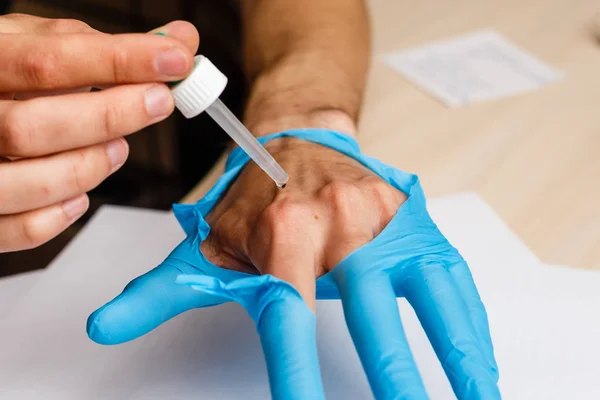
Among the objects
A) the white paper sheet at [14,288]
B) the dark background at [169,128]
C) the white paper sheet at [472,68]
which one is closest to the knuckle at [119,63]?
the white paper sheet at [14,288]

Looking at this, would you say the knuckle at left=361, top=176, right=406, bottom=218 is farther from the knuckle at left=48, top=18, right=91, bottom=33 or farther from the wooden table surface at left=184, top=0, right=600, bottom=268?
the knuckle at left=48, top=18, right=91, bottom=33

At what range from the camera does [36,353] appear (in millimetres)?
670

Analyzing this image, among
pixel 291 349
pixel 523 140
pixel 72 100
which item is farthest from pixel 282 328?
pixel 523 140

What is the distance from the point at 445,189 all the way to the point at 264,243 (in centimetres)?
35

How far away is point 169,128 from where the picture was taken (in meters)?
1.39

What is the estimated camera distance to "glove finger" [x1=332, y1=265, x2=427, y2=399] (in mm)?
461

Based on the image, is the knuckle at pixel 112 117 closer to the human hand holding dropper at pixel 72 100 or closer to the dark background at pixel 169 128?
the human hand holding dropper at pixel 72 100

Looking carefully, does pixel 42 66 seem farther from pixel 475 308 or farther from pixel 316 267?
pixel 475 308

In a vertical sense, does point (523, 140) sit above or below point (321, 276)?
above

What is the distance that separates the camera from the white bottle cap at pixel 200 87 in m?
0.49

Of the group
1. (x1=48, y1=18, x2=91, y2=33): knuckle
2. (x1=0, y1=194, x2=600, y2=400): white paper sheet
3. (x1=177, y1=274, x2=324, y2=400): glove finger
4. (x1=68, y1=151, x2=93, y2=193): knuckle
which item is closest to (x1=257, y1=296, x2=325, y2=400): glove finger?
(x1=177, y1=274, x2=324, y2=400): glove finger

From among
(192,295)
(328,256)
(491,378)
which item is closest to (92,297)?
(192,295)

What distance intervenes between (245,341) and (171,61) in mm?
332

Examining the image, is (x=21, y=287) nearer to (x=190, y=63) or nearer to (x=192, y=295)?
(x=192, y=295)
